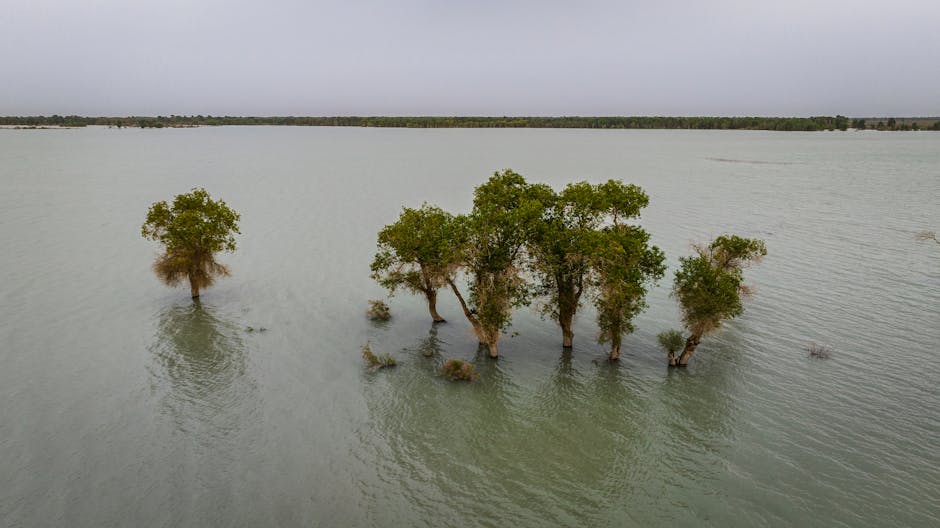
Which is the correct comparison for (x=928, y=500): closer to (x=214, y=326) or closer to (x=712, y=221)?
(x=214, y=326)

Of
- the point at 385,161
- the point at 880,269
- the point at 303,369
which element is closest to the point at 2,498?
the point at 303,369

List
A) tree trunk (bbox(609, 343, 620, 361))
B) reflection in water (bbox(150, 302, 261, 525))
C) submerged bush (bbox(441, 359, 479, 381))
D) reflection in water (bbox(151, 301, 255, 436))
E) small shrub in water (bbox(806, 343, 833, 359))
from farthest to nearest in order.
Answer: small shrub in water (bbox(806, 343, 833, 359)), tree trunk (bbox(609, 343, 620, 361)), submerged bush (bbox(441, 359, 479, 381)), reflection in water (bbox(151, 301, 255, 436)), reflection in water (bbox(150, 302, 261, 525))

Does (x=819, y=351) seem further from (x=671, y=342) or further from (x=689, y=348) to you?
(x=671, y=342)

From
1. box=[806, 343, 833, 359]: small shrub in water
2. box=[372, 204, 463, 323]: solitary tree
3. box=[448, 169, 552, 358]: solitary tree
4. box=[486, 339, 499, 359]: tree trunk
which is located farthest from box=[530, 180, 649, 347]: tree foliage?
box=[806, 343, 833, 359]: small shrub in water

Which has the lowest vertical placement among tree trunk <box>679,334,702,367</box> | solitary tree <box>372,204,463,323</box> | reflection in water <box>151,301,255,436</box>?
reflection in water <box>151,301,255,436</box>

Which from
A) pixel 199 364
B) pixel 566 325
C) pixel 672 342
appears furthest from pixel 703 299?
pixel 199 364

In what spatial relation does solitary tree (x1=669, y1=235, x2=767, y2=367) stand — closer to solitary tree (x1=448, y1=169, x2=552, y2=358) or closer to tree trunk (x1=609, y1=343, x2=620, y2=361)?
tree trunk (x1=609, y1=343, x2=620, y2=361)

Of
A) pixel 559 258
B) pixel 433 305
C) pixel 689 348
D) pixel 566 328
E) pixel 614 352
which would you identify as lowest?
pixel 614 352
